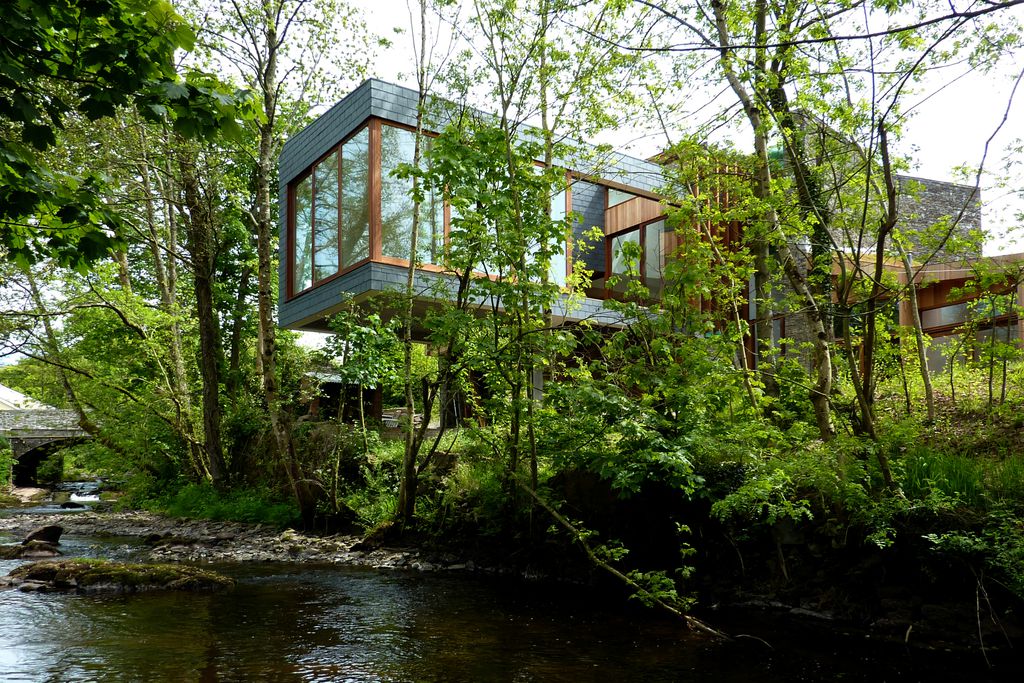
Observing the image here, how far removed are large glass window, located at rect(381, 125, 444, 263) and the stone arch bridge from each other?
927 inches

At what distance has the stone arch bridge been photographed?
31.3m

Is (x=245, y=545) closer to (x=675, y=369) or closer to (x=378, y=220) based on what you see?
(x=378, y=220)

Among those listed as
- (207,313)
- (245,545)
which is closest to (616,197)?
(207,313)

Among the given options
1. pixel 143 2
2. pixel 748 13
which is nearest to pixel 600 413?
pixel 748 13

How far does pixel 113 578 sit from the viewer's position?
335 inches

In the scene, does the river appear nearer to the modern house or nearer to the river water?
the river water

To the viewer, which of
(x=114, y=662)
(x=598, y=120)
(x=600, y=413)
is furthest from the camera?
(x=598, y=120)

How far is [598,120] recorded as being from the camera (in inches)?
404

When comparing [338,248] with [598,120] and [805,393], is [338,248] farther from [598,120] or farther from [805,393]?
[805,393]

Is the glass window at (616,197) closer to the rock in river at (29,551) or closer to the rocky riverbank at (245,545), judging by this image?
the rocky riverbank at (245,545)

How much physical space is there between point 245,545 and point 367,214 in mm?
5930

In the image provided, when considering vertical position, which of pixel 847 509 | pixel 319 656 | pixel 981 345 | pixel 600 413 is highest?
pixel 981 345

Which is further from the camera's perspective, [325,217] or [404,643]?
[325,217]

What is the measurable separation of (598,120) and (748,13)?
3.25 metres
